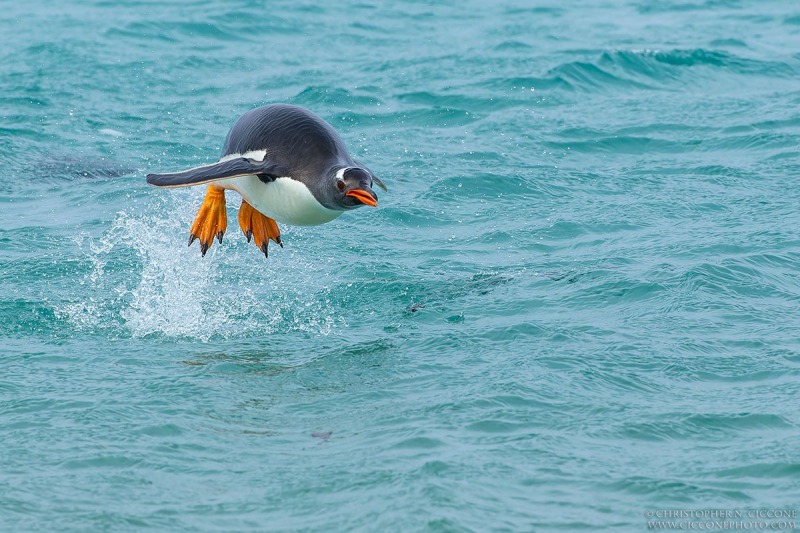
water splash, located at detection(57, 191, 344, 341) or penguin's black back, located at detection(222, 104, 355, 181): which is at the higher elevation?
penguin's black back, located at detection(222, 104, 355, 181)

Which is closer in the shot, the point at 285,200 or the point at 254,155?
the point at 285,200

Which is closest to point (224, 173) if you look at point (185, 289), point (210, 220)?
point (210, 220)

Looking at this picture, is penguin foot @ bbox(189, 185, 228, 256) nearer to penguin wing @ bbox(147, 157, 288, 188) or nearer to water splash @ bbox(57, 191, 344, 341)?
water splash @ bbox(57, 191, 344, 341)

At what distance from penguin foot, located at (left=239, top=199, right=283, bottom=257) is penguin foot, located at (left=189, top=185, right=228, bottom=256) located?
161 millimetres

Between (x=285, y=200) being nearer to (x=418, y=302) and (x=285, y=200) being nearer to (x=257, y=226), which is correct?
(x=257, y=226)

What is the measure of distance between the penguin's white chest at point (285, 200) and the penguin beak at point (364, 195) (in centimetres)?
48

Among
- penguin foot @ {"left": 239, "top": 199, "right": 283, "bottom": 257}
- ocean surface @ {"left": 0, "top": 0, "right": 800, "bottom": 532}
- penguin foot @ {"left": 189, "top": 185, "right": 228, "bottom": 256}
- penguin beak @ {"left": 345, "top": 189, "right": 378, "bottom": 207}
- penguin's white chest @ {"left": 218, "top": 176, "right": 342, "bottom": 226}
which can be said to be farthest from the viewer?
penguin foot @ {"left": 239, "top": 199, "right": 283, "bottom": 257}

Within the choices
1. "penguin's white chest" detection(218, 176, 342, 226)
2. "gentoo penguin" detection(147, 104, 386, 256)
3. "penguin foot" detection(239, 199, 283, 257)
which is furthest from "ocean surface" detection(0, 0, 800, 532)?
→ "gentoo penguin" detection(147, 104, 386, 256)

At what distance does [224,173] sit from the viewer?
7523 millimetres

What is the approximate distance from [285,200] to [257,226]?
53.7 inches

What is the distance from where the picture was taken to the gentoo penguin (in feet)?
23.6

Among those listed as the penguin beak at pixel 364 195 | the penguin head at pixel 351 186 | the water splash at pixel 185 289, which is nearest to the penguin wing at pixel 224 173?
the penguin head at pixel 351 186

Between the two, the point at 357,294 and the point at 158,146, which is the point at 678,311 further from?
the point at 158,146

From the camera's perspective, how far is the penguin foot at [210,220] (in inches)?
345
